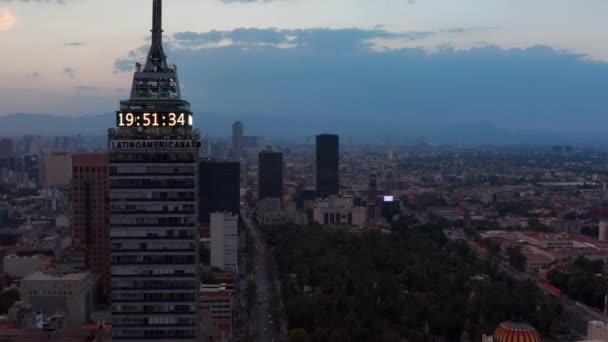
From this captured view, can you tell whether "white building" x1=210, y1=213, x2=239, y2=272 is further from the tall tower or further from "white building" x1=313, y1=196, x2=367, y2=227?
the tall tower

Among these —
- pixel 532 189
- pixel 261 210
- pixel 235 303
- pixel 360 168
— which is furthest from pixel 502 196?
pixel 235 303

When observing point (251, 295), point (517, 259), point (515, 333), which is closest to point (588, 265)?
point (517, 259)

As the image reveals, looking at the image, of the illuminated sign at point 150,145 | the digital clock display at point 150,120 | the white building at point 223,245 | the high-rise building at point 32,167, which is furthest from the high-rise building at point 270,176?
the illuminated sign at point 150,145

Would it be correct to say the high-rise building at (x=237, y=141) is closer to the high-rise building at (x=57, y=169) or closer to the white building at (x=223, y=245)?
the high-rise building at (x=57, y=169)

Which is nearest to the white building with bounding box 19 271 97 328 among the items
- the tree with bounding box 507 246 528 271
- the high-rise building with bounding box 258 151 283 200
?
the tree with bounding box 507 246 528 271

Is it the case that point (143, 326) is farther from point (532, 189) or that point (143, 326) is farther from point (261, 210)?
point (532, 189)

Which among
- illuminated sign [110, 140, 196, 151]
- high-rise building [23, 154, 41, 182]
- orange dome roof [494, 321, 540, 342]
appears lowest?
orange dome roof [494, 321, 540, 342]
